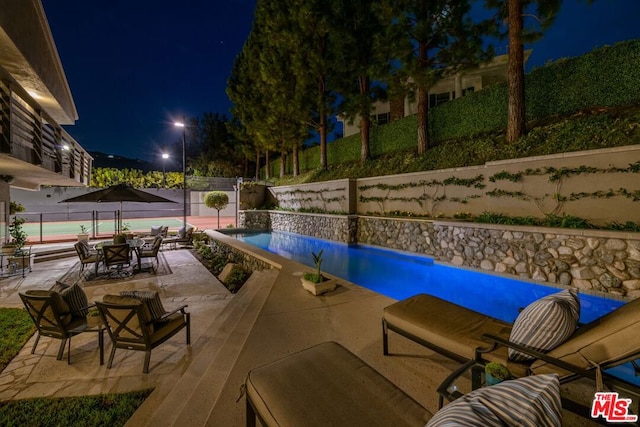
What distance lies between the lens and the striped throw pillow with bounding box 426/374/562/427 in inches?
35.2

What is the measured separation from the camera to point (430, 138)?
37.5 ft

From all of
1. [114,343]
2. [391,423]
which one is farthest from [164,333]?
[391,423]

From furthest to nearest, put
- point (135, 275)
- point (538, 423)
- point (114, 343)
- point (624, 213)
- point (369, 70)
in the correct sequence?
point (369, 70), point (135, 275), point (624, 213), point (114, 343), point (538, 423)

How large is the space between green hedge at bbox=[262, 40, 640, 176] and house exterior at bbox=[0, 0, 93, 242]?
39.6 feet

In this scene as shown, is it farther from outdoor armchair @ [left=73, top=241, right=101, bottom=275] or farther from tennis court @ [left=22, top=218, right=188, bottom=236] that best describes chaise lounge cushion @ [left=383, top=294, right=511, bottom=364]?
tennis court @ [left=22, top=218, right=188, bottom=236]

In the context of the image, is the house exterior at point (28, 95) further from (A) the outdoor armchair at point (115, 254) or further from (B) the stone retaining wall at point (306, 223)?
(B) the stone retaining wall at point (306, 223)

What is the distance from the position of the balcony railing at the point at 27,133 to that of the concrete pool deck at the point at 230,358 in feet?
12.1

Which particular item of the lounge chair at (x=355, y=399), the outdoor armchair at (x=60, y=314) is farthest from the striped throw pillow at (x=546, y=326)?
the outdoor armchair at (x=60, y=314)

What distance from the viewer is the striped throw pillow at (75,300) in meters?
3.52

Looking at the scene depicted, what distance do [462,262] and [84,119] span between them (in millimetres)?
104685

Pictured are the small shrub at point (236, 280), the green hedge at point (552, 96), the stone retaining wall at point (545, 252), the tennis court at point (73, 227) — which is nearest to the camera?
the stone retaining wall at point (545, 252)

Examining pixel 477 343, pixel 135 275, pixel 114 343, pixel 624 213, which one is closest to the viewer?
pixel 477 343

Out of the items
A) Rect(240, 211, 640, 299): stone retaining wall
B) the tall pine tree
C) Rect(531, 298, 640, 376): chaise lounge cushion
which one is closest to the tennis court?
Rect(240, 211, 640, 299): stone retaining wall

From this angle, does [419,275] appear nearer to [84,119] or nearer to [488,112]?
[488,112]
